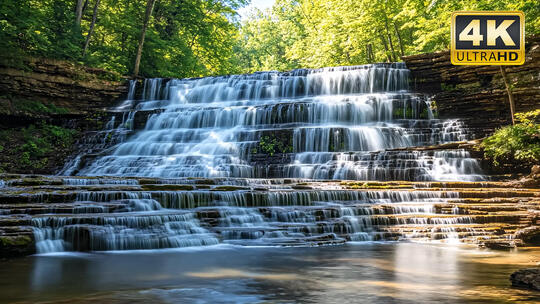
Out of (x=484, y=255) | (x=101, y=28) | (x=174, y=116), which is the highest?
(x=101, y=28)

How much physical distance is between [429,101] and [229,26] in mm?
19146

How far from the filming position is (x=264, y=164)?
1716 centimetres

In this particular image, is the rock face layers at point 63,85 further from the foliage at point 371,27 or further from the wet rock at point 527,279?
the wet rock at point 527,279

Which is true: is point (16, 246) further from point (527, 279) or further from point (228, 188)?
point (527, 279)

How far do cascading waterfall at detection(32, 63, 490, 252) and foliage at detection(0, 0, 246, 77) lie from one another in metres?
3.72

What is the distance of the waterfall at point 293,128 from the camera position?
1548cm

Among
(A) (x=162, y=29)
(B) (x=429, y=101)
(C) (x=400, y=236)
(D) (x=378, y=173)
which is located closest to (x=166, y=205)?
(C) (x=400, y=236)

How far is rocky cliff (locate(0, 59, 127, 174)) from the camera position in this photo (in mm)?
19078

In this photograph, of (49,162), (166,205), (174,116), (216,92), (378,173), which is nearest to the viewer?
(166,205)

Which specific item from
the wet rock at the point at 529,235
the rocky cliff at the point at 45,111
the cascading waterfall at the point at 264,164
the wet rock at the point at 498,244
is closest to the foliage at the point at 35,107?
the rocky cliff at the point at 45,111

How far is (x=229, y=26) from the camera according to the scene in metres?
34.5

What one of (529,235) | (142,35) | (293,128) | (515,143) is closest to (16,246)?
(529,235)

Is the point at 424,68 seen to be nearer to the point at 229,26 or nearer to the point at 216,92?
the point at 216,92

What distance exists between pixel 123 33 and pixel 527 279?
→ 27013 millimetres
